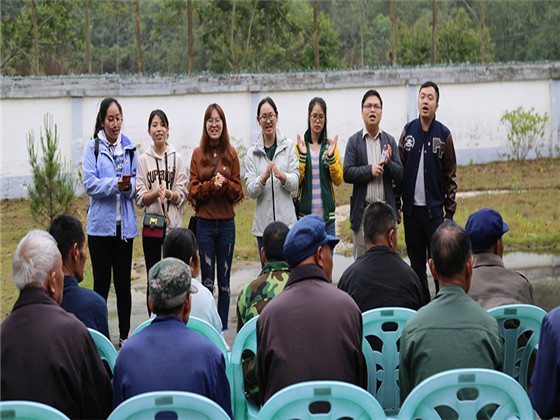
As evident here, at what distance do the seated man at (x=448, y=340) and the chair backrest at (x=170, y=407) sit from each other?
0.95m

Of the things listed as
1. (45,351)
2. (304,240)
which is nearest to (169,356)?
(45,351)

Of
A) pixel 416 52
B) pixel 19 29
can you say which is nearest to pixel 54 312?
pixel 19 29

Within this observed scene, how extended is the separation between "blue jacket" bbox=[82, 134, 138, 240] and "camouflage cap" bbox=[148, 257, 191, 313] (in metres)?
2.72

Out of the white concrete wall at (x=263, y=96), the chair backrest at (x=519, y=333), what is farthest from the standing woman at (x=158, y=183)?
the white concrete wall at (x=263, y=96)

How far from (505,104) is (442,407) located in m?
16.1

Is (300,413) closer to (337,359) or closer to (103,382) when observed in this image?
(337,359)

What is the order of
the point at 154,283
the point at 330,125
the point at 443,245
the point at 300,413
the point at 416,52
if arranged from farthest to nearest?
the point at 416,52 < the point at 330,125 < the point at 443,245 < the point at 154,283 < the point at 300,413

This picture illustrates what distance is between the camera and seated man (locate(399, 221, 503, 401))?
284 centimetres

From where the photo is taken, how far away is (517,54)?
4788 centimetres

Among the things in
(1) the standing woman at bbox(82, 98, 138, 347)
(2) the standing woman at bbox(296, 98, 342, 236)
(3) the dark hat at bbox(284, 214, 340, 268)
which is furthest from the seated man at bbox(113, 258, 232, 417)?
(2) the standing woman at bbox(296, 98, 342, 236)

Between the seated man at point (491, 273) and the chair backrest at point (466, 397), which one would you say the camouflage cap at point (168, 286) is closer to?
the chair backrest at point (466, 397)

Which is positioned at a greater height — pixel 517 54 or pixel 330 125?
pixel 517 54

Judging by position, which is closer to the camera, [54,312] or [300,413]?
[300,413]

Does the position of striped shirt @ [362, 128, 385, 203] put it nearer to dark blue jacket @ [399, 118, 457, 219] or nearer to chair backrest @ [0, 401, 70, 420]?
dark blue jacket @ [399, 118, 457, 219]
